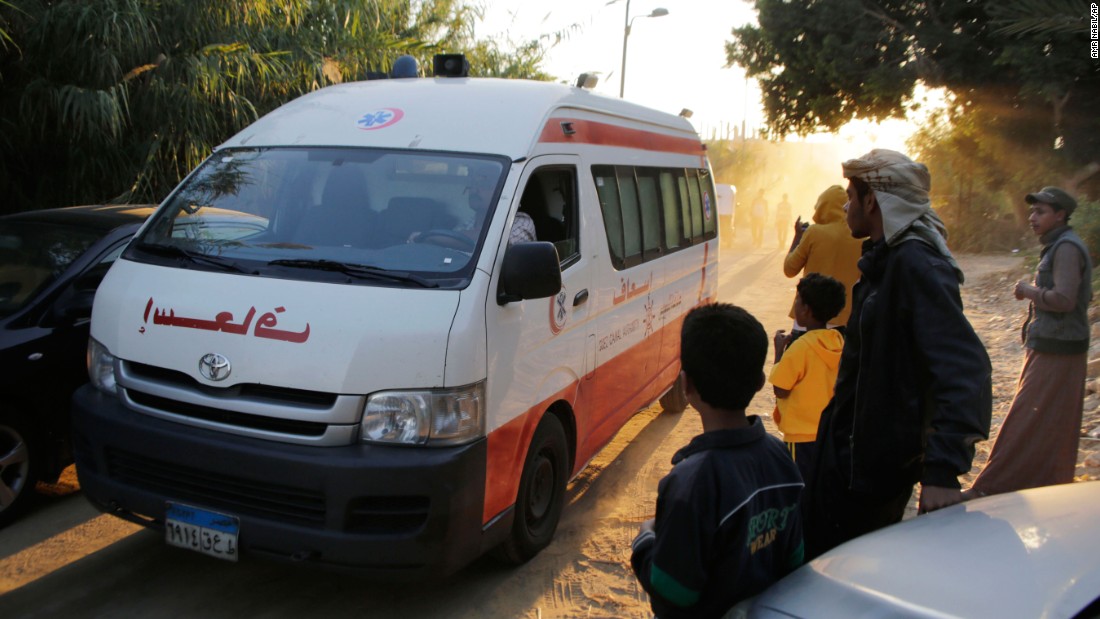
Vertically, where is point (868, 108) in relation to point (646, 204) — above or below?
above

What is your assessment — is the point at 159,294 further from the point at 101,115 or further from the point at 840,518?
the point at 101,115

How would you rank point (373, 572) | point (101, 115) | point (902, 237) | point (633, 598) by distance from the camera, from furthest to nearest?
point (101, 115)
point (633, 598)
point (373, 572)
point (902, 237)

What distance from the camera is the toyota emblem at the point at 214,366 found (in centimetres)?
341

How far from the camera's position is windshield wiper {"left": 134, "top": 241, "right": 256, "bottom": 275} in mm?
3765

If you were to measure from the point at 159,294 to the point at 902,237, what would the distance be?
294cm

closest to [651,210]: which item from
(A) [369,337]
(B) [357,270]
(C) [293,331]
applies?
(B) [357,270]

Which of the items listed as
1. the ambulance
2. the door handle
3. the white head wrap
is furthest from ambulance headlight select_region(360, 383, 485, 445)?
the white head wrap

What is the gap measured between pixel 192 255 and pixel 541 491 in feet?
6.53

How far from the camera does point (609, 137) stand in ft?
17.1

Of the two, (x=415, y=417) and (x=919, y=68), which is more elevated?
(x=919, y=68)

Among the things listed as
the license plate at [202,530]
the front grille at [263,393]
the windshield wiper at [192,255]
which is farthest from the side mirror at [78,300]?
the license plate at [202,530]

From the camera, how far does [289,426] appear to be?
3365 millimetres

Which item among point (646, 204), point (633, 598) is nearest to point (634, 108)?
point (646, 204)

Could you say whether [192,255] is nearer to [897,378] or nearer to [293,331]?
[293,331]
